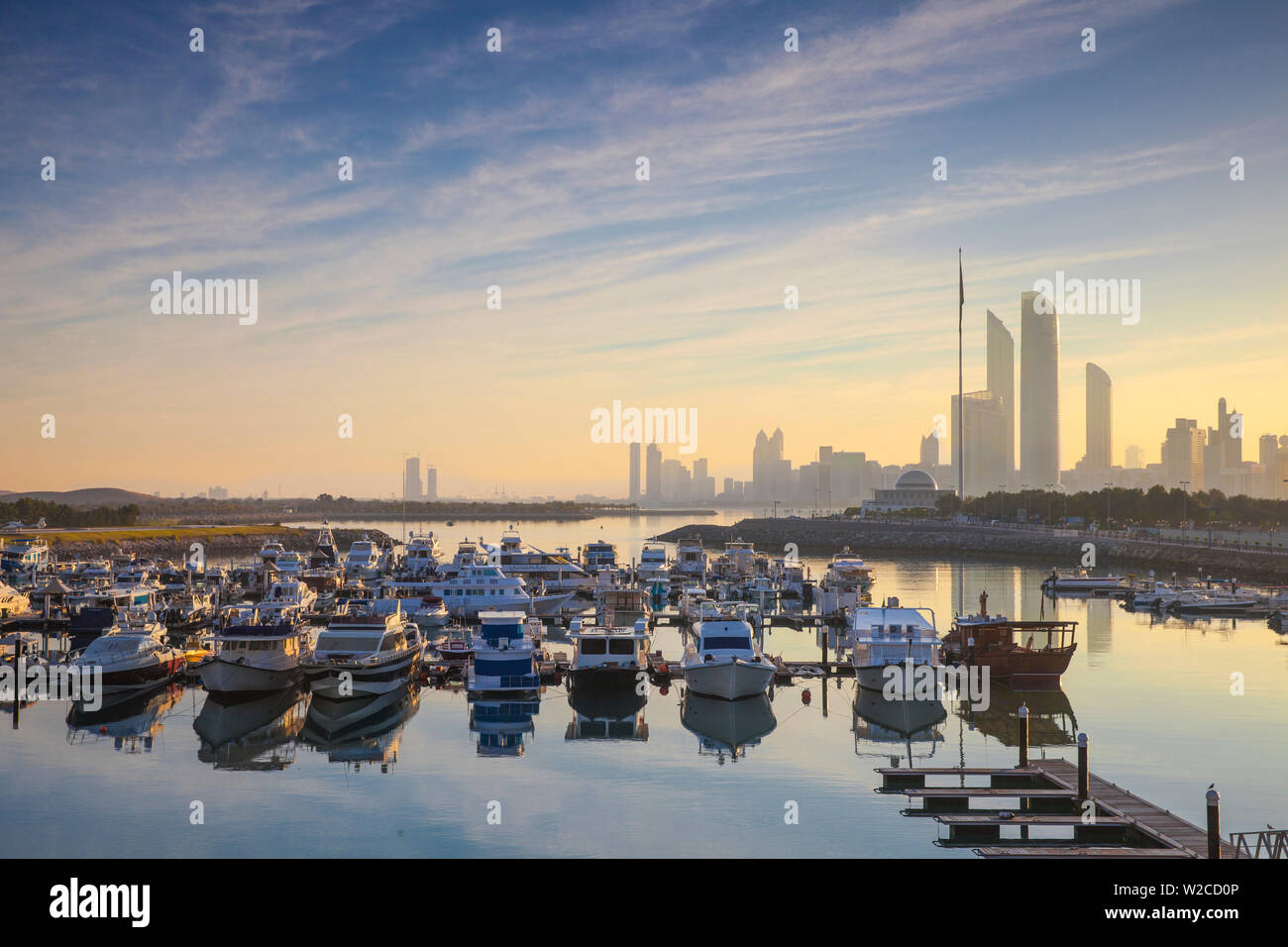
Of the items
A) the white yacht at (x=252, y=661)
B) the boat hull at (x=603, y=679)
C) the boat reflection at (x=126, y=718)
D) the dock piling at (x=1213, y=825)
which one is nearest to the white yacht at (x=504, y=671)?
the boat hull at (x=603, y=679)

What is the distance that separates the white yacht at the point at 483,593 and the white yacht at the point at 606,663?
68.0ft

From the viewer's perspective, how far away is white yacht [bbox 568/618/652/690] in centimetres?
3978

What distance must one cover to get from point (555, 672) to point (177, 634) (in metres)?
25.7

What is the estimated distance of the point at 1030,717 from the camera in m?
37.1

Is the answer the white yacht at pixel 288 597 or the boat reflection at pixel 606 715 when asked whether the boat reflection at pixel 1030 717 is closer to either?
the boat reflection at pixel 606 715

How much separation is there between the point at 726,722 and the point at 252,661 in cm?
1793

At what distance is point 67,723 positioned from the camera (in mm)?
35438

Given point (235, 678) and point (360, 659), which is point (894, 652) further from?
point (235, 678)

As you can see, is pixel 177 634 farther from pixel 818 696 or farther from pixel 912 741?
pixel 912 741

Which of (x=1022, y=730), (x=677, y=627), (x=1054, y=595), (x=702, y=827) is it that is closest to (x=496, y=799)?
(x=702, y=827)

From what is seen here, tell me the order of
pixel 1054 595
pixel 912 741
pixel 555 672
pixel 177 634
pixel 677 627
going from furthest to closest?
pixel 1054 595 → pixel 677 627 → pixel 177 634 → pixel 555 672 → pixel 912 741
